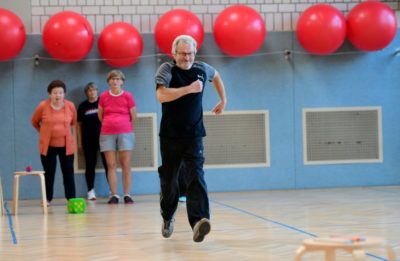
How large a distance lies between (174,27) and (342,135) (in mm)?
2922

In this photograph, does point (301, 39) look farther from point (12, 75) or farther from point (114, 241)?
point (114, 241)

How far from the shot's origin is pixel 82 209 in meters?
7.86

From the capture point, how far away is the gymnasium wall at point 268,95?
31.5ft

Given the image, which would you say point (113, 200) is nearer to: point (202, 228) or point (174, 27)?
point (174, 27)

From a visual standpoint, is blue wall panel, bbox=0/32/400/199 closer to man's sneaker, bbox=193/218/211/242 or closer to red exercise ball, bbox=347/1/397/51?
red exercise ball, bbox=347/1/397/51

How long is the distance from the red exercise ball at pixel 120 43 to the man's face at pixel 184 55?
3784 millimetres

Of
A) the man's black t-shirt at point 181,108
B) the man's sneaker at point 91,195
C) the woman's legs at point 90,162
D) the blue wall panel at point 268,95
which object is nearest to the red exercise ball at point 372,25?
the blue wall panel at point 268,95

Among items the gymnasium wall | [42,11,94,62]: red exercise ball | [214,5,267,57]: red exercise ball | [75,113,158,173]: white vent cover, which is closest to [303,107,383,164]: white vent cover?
the gymnasium wall

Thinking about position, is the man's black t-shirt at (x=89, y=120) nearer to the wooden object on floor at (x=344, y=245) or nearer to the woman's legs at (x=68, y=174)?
the woman's legs at (x=68, y=174)

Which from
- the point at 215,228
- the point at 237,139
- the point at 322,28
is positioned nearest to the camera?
the point at 215,228

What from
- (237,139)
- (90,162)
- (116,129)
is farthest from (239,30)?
(90,162)

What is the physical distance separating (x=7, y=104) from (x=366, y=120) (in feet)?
15.8

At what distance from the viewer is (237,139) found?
33.0 feet

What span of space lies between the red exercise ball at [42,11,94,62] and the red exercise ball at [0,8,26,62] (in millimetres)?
283
